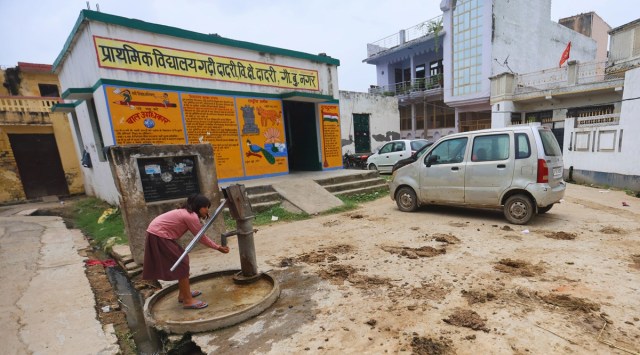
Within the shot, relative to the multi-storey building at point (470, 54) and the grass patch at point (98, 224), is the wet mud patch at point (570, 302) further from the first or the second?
the multi-storey building at point (470, 54)

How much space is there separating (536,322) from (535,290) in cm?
63

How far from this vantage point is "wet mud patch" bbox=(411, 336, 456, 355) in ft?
7.06

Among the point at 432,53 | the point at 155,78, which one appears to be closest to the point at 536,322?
the point at 155,78

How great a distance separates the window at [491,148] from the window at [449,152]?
0.23 meters

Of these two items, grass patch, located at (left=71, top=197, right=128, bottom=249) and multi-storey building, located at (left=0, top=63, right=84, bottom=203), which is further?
multi-storey building, located at (left=0, top=63, right=84, bottom=203)

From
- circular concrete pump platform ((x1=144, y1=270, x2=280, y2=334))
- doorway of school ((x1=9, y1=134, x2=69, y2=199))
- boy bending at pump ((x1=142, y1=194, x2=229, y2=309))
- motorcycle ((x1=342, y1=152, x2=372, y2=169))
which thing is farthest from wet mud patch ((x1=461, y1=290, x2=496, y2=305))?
doorway of school ((x1=9, y1=134, x2=69, y2=199))

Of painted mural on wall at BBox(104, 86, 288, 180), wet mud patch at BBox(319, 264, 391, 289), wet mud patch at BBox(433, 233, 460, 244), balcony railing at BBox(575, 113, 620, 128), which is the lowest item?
wet mud patch at BBox(433, 233, 460, 244)

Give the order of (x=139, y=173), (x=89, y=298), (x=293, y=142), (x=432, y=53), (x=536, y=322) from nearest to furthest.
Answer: (x=536, y=322) < (x=89, y=298) < (x=139, y=173) < (x=293, y=142) < (x=432, y=53)

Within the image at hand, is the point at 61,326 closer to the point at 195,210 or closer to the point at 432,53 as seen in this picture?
the point at 195,210

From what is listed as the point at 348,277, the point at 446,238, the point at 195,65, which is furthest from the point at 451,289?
the point at 195,65

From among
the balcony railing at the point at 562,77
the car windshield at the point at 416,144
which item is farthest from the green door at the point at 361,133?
the balcony railing at the point at 562,77

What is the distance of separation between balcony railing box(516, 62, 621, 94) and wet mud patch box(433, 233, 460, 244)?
46.1 feet

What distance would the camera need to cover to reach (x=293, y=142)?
39.7 ft

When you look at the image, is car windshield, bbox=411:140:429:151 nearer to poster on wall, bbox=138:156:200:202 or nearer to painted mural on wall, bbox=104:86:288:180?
painted mural on wall, bbox=104:86:288:180
